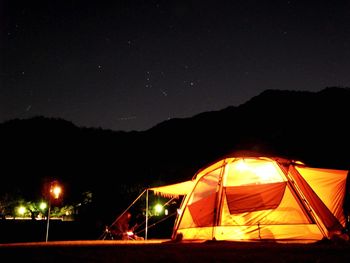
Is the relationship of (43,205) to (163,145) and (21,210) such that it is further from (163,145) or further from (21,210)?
(163,145)

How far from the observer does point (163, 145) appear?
192ft

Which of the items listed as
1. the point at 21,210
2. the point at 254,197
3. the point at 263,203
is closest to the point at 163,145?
the point at 21,210

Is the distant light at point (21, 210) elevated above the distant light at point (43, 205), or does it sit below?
below

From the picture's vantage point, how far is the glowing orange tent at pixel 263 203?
7.37m

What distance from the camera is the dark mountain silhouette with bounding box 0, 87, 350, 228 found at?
36.0 meters

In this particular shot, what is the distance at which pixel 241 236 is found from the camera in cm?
780

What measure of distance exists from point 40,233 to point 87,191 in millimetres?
14002

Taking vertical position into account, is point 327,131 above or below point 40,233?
above

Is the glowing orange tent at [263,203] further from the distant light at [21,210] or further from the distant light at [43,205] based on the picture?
the distant light at [21,210]

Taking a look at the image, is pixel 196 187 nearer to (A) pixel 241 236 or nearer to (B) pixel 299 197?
(A) pixel 241 236

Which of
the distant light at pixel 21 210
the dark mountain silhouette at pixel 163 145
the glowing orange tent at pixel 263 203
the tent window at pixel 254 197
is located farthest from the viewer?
the dark mountain silhouette at pixel 163 145

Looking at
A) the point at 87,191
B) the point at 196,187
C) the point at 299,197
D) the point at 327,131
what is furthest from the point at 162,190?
the point at 327,131

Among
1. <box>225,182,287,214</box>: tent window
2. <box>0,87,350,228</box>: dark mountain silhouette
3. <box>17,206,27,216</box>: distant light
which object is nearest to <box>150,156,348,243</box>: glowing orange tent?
<box>225,182,287,214</box>: tent window

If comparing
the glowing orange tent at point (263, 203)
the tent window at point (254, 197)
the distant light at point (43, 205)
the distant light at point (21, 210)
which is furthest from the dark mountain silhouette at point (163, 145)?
the tent window at point (254, 197)
